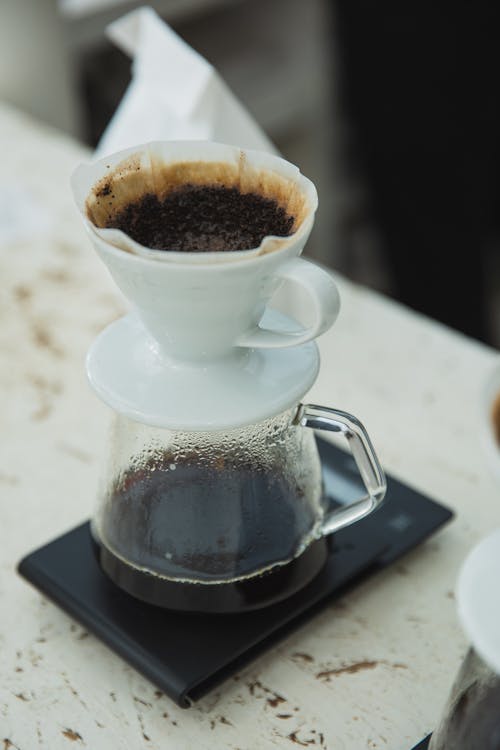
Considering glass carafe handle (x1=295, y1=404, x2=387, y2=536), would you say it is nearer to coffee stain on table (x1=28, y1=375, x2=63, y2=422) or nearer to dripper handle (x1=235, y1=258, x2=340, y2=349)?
dripper handle (x1=235, y1=258, x2=340, y2=349)

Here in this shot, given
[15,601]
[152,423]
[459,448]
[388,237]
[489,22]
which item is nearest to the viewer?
[152,423]

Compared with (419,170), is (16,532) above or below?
above

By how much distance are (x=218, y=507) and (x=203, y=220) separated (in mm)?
144

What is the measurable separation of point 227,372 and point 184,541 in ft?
0.30

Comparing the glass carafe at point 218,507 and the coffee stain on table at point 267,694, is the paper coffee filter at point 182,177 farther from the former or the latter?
the coffee stain on table at point 267,694

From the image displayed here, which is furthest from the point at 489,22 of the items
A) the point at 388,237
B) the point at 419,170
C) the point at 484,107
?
the point at 388,237

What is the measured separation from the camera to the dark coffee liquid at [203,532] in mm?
488

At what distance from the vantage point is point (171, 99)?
0.81m

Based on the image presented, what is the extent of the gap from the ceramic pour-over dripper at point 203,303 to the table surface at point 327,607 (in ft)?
0.33

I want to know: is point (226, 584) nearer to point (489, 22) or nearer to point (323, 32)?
point (489, 22)

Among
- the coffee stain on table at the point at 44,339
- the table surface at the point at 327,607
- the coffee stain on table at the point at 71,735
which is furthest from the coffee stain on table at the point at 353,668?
the coffee stain on table at the point at 44,339

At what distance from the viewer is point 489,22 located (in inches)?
66.5

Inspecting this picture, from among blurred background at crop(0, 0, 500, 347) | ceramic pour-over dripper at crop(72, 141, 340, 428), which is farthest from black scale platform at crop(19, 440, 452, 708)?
blurred background at crop(0, 0, 500, 347)

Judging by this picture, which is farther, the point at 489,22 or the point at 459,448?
the point at 489,22
